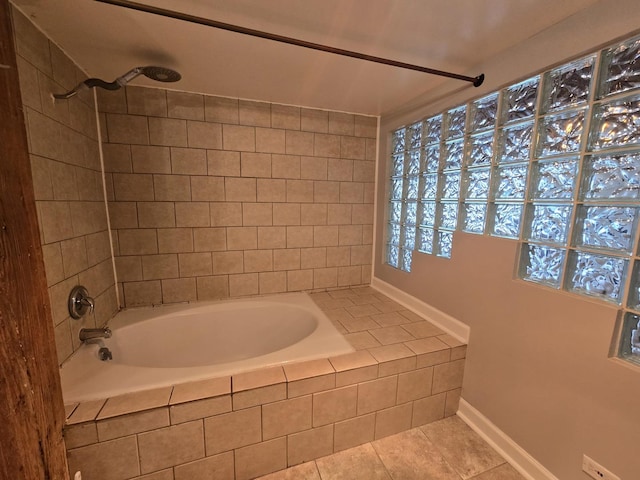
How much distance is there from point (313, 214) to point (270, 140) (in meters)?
0.67

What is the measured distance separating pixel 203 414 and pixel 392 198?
6.37ft

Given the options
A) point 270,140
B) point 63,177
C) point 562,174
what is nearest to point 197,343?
point 63,177

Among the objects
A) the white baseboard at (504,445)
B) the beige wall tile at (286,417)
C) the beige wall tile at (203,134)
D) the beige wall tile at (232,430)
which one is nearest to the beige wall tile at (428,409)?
the white baseboard at (504,445)

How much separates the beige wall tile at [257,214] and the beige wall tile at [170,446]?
1347mm

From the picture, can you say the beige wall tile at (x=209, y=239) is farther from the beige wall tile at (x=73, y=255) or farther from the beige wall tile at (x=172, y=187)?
the beige wall tile at (x=73, y=255)

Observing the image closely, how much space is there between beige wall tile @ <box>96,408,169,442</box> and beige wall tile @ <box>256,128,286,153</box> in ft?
5.60

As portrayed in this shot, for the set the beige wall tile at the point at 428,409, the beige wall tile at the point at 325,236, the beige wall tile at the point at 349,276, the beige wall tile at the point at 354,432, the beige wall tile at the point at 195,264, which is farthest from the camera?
the beige wall tile at the point at 349,276

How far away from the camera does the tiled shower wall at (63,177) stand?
115 centimetres

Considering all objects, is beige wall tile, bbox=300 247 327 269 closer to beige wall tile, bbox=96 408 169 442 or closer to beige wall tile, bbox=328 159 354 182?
beige wall tile, bbox=328 159 354 182

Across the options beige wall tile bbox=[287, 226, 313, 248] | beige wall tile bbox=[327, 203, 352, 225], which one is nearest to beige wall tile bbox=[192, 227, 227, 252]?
beige wall tile bbox=[287, 226, 313, 248]

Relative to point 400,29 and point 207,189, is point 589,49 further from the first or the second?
point 207,189

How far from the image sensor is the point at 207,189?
2.00m

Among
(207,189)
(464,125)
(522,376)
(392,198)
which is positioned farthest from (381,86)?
(522,376)

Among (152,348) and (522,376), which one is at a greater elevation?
(522,376)
